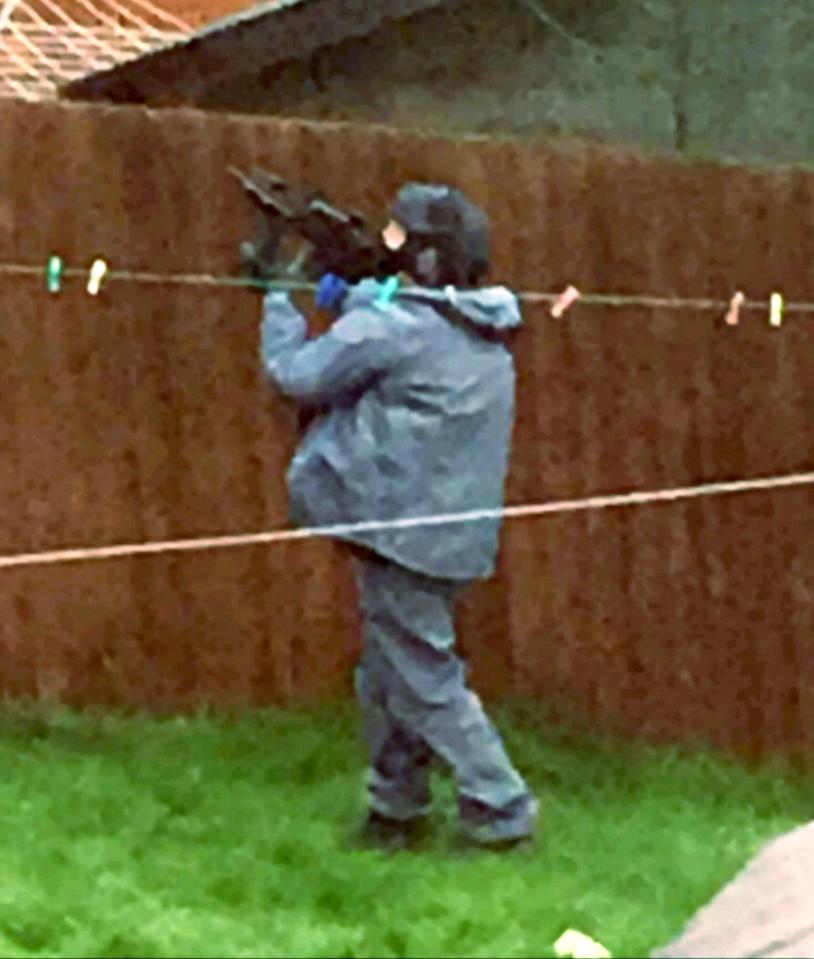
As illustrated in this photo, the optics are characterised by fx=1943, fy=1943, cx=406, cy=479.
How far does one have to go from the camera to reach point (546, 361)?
278cm

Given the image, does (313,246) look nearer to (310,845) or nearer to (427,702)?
(427,702)

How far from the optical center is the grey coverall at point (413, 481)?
1861mm

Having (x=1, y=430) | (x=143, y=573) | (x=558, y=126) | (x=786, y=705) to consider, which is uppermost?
(x=558, y=126)

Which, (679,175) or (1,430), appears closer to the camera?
(1,430)

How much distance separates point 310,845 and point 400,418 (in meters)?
0.43

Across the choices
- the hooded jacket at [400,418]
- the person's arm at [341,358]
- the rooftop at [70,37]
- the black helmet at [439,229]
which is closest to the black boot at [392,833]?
the hooded jacket at [400,418]

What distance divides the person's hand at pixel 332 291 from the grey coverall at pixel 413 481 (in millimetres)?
10

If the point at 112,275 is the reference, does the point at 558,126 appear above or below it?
above

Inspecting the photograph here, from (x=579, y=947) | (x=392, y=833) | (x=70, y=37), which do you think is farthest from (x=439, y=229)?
(x=70, y=37)

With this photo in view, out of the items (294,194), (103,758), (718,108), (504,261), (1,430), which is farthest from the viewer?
(718,108)

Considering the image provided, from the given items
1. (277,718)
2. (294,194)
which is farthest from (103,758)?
(294,194)

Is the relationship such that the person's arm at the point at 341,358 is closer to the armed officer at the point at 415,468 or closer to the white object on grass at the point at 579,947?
the armed officer at the point at 415,468

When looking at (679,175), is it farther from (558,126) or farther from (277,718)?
(277,718)

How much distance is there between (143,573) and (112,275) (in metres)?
0.46
